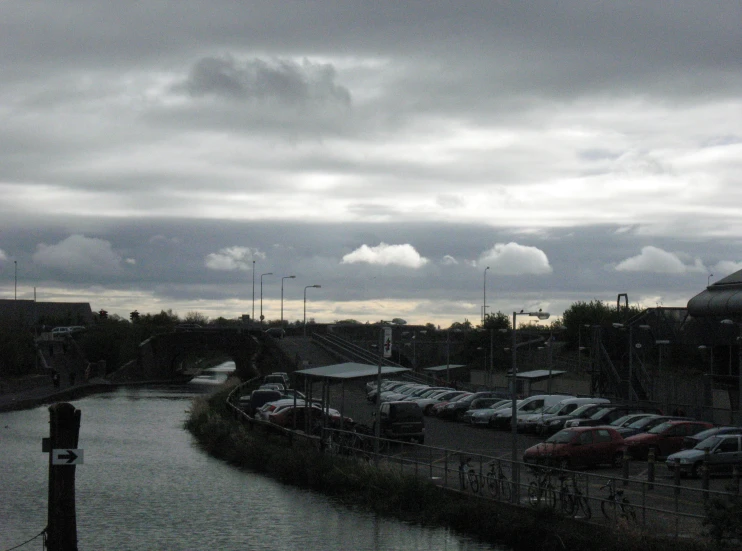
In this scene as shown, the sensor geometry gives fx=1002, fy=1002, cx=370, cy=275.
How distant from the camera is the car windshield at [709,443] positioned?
3145 cm

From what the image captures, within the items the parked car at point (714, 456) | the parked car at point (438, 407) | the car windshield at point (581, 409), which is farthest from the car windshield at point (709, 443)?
the parked car at point (438, 407)

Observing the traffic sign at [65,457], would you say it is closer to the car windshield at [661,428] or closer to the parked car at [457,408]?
the car windshield at [661,428]

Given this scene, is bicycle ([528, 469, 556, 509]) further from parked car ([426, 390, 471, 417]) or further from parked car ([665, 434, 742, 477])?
parked car ([426, 390, 471, 417])

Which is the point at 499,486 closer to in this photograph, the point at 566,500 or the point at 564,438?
the point at 566,500

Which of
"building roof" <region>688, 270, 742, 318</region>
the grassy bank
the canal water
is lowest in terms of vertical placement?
the canal water

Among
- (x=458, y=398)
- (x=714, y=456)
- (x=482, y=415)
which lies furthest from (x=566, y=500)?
(x=458, y=398)

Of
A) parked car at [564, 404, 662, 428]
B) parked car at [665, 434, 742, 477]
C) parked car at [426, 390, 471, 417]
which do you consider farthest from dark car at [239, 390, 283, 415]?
parked car at [665, 434, 742, 477]

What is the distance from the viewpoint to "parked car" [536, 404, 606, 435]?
144ft

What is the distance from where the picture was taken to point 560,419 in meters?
44.2

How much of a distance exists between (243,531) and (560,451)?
436 inches

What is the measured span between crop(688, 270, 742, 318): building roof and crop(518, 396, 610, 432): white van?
13.2 metres

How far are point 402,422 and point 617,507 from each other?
60.8 feet

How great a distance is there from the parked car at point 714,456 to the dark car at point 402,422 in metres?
11.5

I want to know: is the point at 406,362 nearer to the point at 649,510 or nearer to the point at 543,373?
the point at 543,373
